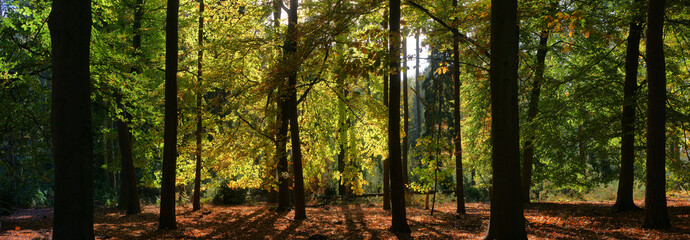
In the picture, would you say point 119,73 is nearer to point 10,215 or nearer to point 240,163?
point 240,163

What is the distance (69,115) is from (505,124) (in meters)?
5.90

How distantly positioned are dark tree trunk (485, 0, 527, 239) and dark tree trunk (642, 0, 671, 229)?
418 cm

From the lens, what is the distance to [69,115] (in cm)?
516

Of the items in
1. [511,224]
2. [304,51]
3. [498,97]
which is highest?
[304,51]

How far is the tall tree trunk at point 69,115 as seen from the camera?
16.9ft

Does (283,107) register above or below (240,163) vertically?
above

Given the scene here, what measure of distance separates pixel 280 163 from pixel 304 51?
5.98 m

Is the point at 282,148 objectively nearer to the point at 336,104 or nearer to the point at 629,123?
the point at 336,104

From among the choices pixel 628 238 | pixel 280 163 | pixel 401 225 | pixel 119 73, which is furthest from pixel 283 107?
pixel 628 238

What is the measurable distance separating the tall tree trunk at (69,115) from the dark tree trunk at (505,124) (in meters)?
5.69

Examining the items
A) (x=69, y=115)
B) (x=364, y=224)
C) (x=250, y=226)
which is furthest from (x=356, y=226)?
(x=69, y=115)

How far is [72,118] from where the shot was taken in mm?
5176

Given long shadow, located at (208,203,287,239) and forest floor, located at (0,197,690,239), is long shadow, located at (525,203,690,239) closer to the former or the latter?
forest floor, located at (0,197,690,239)

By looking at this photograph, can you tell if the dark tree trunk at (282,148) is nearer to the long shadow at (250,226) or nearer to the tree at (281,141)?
the tree at (281,141)
